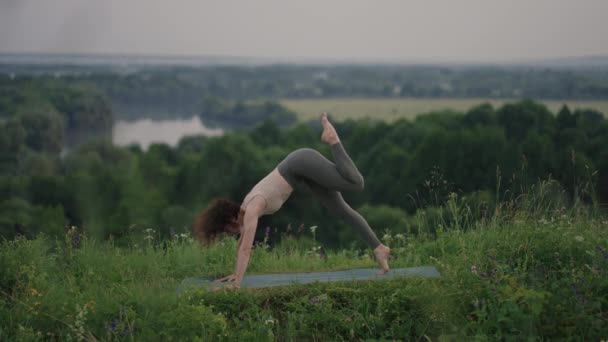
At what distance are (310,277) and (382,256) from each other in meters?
0.77

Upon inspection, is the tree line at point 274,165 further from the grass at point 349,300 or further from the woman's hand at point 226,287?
the woman's hand at point 226,287

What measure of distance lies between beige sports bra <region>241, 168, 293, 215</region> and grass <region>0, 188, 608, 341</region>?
907mm

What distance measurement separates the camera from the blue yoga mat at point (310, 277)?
7387 mm

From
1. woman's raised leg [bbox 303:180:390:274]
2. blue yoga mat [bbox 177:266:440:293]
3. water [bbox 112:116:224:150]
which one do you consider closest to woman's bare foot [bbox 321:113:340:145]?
woman's raised leg [bbox 303:180:390:274]

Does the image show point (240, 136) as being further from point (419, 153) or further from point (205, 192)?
point (419, 153)

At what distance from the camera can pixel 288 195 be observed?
7.78m

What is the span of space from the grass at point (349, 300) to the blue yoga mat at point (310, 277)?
0.64ft

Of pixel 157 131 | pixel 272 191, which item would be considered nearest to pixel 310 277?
pixel 272 191

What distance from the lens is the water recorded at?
209ft

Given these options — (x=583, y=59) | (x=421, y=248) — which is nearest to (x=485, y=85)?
(x=583, y=59)

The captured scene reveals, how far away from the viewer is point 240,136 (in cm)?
6028

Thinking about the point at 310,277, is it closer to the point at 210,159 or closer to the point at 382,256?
the point at 382,256

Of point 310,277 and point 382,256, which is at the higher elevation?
point 382,256

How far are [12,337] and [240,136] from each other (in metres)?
54.2
